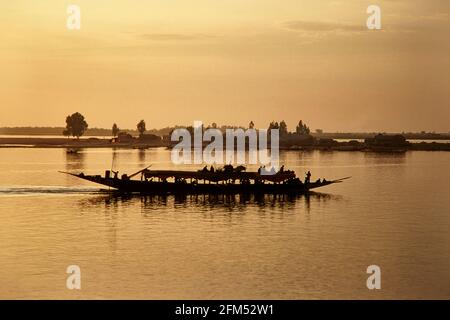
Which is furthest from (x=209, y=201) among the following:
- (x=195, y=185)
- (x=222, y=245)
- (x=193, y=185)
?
(x=222, y=245)

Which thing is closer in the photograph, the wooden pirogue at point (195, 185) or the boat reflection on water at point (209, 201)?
the boat reflection on water at point (209, 201)

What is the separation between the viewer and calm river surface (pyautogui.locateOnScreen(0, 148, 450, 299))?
36.3 m

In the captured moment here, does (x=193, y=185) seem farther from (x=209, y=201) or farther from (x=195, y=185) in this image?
(x=209, y=201)

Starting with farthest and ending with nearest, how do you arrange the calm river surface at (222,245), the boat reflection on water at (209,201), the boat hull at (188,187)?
the boat hull at (188,187) → the boat reflection on water at (209,201) → the calm river surface at (222,245)

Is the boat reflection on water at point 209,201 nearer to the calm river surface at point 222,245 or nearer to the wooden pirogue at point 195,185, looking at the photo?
the calm river surface at point 222,245

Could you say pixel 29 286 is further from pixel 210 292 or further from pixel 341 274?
pixel 341 274

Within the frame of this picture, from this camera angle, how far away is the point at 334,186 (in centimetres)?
9138

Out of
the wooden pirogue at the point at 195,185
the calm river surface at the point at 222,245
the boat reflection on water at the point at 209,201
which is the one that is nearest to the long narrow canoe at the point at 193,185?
the wooden pirogue at the point at 195,185

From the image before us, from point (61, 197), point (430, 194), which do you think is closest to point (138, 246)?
point (61, 197)

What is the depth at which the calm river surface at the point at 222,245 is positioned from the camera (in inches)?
1431

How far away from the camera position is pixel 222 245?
47000mm

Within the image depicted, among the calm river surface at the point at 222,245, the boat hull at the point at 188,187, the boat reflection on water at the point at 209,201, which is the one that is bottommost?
the calm river surface at the point at 222,245

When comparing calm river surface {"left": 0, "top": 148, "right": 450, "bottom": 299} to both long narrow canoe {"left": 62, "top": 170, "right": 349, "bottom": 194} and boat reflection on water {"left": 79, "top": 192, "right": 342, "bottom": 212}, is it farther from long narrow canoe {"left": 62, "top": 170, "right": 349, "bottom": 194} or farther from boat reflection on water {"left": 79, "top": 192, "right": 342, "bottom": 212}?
long narrow canoe {"left": 62, "top": 170, "right": 349, "bottom": 194}

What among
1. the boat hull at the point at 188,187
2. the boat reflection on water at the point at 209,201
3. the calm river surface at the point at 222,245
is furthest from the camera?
the boat hull at the point at 188,187
